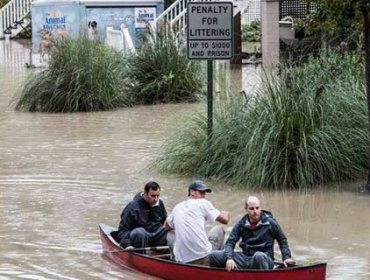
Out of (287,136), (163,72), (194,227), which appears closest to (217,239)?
(194,227)

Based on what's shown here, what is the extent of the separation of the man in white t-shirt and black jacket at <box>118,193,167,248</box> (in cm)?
72

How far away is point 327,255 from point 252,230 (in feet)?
5.02

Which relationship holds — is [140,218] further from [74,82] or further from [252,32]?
[252,32]

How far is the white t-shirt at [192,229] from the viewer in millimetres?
8633

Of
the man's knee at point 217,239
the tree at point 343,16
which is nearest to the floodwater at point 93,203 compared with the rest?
the man's knee at point 217,239

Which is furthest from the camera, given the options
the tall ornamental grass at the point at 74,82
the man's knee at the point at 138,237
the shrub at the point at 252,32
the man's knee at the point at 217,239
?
the shrub at the point at 252,32

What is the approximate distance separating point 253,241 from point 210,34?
229 inches

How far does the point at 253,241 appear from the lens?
8.50m

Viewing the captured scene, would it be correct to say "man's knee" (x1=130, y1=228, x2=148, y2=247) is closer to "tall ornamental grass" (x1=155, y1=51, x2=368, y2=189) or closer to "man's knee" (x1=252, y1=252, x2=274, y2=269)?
"man's knee" (x1=252, y1=252, x2=274, y2=269)

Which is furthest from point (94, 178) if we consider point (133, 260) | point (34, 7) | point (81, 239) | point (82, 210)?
point (34, 7)

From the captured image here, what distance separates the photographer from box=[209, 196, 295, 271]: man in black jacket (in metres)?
8.34

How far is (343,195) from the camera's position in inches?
485

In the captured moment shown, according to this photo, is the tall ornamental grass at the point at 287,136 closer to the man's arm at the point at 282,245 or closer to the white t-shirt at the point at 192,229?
the white t-shirt at the point at 192,229

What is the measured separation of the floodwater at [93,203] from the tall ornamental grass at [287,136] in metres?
0.29
